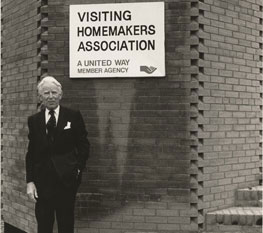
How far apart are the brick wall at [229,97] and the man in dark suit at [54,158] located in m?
1.85

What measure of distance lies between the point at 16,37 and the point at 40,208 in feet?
10.0

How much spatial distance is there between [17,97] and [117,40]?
6.12ft

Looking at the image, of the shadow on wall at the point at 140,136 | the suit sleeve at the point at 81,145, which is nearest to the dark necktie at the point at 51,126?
the suit sleeve at the point at 81,145

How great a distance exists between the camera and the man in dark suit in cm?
435

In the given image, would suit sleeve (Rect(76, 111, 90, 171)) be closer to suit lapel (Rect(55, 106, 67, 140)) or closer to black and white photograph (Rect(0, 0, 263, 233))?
suit lapel (Rect(55, 106, 67, 140))

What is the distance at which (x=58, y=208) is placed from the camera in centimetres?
443

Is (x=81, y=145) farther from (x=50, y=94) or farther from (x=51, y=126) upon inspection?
(x=50, y=94)

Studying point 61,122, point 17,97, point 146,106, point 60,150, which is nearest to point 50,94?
point 61,122

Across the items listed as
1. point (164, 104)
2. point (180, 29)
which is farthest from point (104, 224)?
point (180, 29)

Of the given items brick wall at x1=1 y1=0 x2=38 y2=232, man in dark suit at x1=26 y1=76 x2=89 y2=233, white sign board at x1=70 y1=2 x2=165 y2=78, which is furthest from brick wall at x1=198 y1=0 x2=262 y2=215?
brick wall at x1=1 y1=0 x2=38 y2=232

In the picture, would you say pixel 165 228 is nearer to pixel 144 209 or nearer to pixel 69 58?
pixel 144 209

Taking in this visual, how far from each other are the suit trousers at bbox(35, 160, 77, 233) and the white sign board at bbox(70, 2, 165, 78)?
5.83 ft

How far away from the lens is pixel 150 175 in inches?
218

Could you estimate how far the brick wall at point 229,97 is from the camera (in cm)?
562
